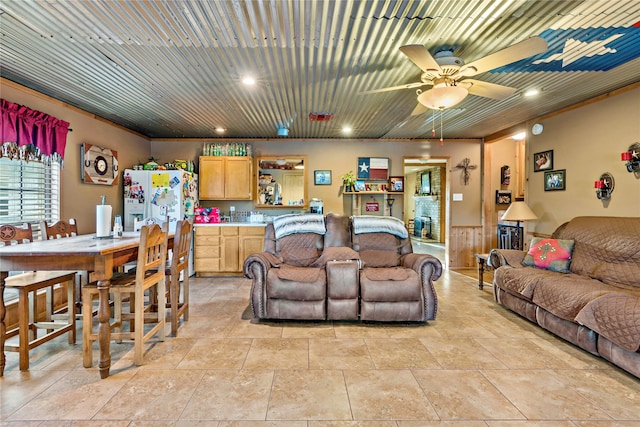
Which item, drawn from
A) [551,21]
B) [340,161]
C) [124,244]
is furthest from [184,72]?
[340,161]

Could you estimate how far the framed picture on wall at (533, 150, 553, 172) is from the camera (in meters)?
4.22

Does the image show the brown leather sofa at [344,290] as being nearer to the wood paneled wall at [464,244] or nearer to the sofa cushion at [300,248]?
the sofa cushion at [300,248]

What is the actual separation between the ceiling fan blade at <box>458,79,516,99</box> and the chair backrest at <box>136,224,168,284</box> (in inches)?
110

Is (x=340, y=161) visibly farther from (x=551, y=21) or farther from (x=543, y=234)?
(x=551, y=21)

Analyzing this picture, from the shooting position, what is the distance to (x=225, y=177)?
546 centimetres

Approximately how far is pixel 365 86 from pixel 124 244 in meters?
2.68

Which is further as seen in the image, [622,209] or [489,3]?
[622,209]

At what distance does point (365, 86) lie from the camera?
322cm

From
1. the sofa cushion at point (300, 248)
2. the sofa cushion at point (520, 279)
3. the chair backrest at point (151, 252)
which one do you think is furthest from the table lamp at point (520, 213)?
the chair backrest at point (151, 252)

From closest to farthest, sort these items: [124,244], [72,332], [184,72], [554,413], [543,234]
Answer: [554,413] → [124,244] → [72,332] → [184,72] → [543,234]

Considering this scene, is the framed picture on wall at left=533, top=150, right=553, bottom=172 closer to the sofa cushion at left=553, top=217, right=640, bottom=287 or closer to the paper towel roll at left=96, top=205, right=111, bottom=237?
the sofa cushion at left=553, top=217, right=640, bottom=287

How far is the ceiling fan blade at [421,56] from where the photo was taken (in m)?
2.00

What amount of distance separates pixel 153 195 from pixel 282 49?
3.44 metres

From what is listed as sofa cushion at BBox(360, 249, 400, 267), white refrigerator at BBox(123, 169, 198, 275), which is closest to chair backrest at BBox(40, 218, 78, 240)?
white refrigerator at BBox(123, 169, 198, 275)
